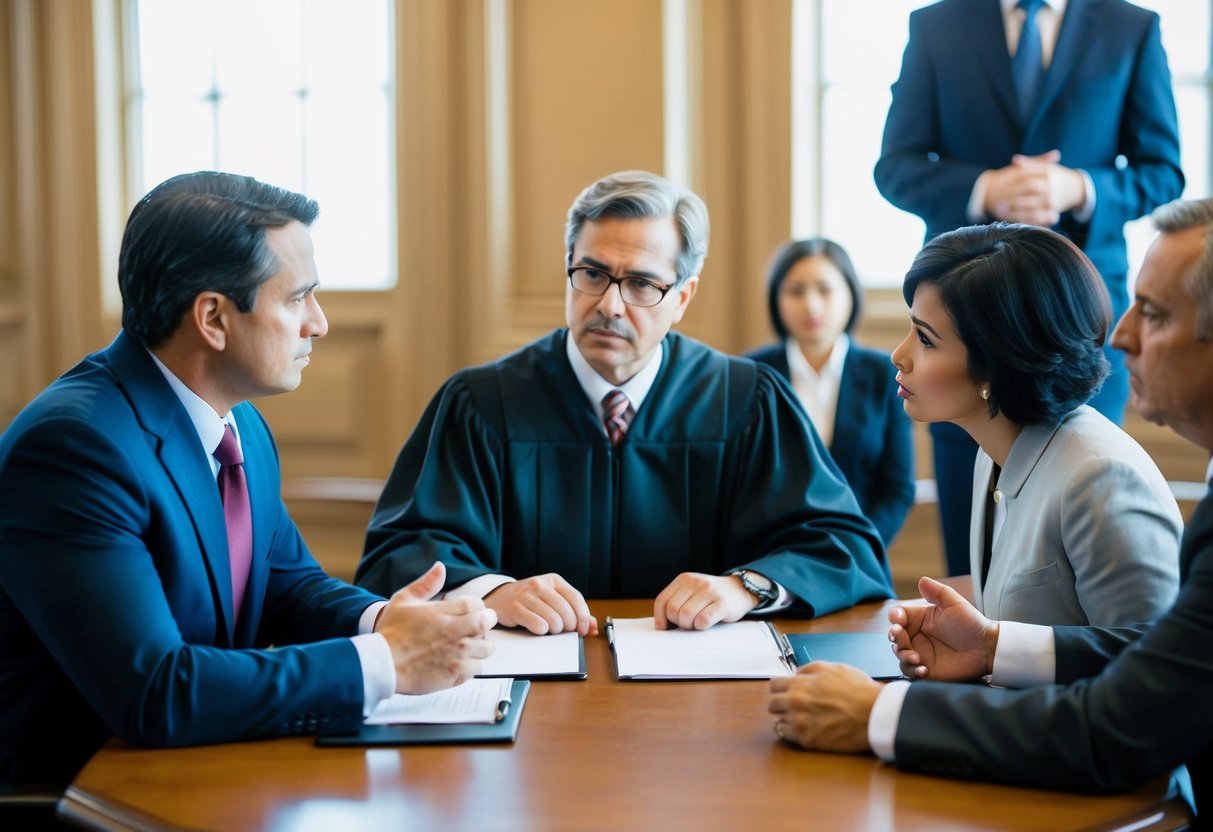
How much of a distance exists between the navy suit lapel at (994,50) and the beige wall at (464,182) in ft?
6.14

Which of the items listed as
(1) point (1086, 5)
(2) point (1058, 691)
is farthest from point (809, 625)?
(1) point (1086, 5)

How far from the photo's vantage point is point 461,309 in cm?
568

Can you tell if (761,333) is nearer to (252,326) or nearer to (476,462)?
(476,462)

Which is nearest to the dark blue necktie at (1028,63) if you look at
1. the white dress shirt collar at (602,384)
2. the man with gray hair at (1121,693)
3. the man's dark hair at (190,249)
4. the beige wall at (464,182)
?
the white dress shirt collar at (602,384)

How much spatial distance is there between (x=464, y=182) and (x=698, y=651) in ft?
12.4

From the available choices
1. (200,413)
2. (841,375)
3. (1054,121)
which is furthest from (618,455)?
(841,375)

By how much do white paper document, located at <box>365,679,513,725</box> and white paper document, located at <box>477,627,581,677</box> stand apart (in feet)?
0.25

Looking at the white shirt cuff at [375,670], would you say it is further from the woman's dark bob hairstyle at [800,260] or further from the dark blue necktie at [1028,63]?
the woman's dark bob hairstyle at [800,260]

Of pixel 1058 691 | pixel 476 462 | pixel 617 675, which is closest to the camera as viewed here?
pixel 1058 691

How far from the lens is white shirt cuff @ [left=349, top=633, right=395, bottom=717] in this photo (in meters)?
1.80

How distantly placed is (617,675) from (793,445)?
39.7 inches

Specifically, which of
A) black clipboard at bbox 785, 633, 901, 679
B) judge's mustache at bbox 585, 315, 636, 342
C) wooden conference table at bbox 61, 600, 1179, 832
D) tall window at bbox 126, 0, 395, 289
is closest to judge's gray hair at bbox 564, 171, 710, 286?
judge's mustache at bbox 585, 315, 636, 342

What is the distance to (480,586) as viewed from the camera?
2438mm

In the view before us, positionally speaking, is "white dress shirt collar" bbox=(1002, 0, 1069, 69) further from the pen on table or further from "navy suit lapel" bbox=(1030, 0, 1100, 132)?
the pen on table
